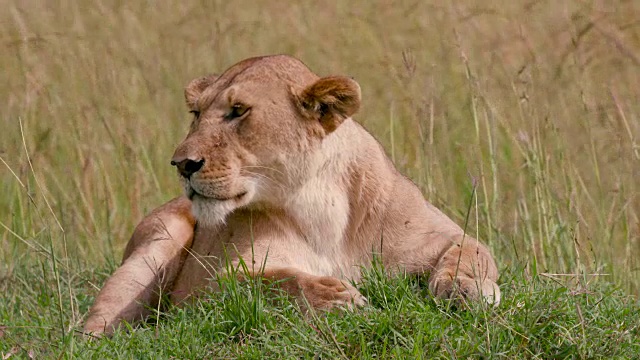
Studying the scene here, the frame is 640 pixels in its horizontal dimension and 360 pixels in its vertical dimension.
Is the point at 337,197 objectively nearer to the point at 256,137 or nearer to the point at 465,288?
the point at 256,137

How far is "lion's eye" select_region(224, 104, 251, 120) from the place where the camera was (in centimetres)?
525

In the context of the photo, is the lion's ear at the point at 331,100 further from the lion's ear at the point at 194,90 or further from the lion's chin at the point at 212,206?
the lion's ear at the point at 194,90

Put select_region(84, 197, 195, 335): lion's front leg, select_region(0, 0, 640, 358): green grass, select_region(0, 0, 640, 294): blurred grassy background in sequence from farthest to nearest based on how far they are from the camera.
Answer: select_region(0, 0, 640, 294): blurred grassy background, select_region(84, 197, 195, 335): lion's front leg, select_region(0, 0, 640, 358): green grass

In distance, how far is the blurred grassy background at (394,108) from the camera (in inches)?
267

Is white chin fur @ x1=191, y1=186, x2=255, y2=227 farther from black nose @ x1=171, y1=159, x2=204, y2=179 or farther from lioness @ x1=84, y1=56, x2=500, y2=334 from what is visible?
black nose @ x1=171, y1=159, x2=204, y2=179

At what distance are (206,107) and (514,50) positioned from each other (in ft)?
14.6

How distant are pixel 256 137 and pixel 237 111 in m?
0.15

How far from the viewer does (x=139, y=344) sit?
15.6ft

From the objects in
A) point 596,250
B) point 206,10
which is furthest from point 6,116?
point 596,250

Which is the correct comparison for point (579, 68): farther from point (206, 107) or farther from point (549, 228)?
point (206, 107)

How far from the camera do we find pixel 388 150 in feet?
26.8

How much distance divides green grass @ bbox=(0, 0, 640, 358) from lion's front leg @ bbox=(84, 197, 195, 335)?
17 cm

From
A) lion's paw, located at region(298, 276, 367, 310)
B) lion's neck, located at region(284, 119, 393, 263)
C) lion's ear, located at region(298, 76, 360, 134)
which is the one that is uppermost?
lion's ear, located at region(298, 76, 360, 134)

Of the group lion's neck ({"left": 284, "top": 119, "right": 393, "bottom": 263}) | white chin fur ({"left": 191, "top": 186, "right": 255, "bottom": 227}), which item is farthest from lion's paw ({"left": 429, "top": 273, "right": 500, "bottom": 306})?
white chin fur ({"left": 191, "top": 186, "right": 255, "bottom": 227})
